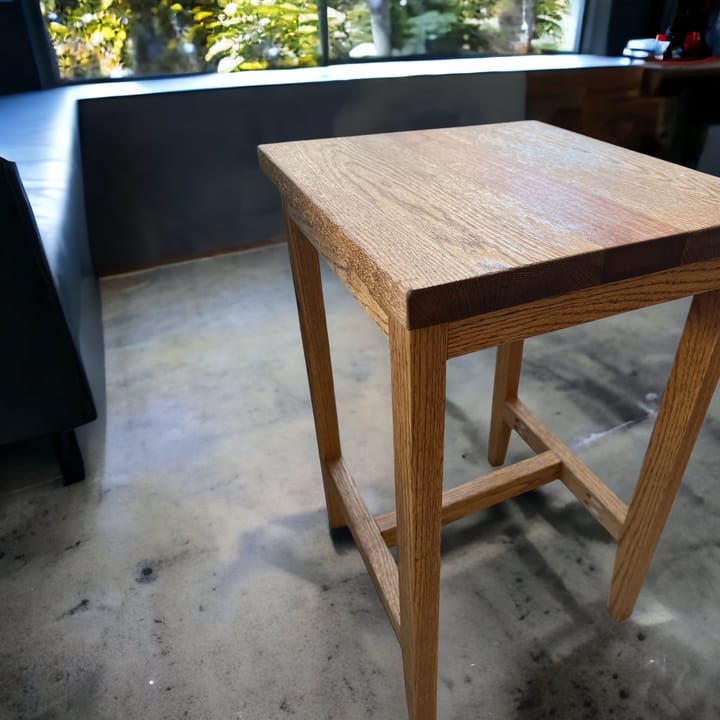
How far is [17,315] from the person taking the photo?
1.04 m

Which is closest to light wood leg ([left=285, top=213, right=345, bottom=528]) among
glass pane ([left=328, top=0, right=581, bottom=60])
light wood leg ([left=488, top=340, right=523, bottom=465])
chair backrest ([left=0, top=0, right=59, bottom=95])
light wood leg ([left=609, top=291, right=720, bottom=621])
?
light wood leg ([left=488, top=340, right=523, bottom=465])

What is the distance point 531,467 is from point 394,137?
0.62 meters

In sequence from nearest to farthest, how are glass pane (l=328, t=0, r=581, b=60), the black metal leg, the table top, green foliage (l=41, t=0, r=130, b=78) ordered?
the table top, the black metal leg, green foliage (l=41, t=0, r=130, b=78), glass pane (l=328, t=0, r=581, b=60)

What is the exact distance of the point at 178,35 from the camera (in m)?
2.42

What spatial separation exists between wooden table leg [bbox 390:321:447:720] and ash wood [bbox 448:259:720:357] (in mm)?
32

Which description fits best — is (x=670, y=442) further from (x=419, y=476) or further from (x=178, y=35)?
(x=178, y=35)

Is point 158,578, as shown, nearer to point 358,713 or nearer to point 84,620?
point 84,620

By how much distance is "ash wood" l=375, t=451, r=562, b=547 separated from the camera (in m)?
0.96

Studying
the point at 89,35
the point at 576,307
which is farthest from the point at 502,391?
the point at 89,35

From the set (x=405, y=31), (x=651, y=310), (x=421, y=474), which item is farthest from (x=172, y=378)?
(x=405, y=31)

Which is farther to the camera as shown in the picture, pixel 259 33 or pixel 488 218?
pixel 259 33

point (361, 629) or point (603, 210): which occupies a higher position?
point (603, 210)

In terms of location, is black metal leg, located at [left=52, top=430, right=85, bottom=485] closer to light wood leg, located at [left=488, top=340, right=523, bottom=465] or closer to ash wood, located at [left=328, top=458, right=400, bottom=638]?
ash wood, located at [left=328, top=458, right=400, bottom=638]

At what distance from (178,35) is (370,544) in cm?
237
